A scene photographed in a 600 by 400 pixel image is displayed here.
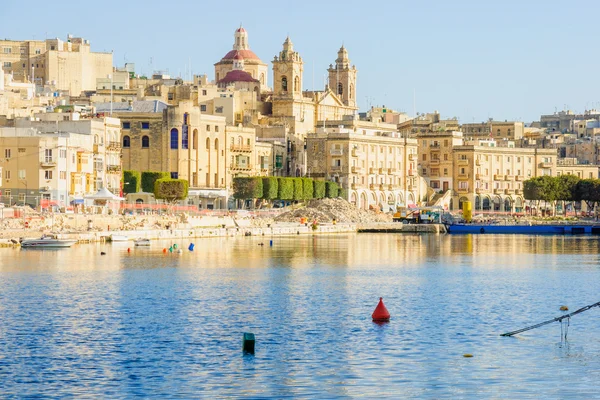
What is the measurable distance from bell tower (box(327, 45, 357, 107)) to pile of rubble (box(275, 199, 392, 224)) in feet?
118

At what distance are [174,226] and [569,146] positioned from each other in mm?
102158

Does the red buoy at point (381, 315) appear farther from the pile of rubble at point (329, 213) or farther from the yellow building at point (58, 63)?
the yellow building at point (58, 63)

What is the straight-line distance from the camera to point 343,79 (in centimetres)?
16500

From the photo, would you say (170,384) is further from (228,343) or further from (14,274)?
(14,274)

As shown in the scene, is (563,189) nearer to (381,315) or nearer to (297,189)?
(297,189)

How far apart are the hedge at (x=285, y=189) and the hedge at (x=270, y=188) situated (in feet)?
2.35

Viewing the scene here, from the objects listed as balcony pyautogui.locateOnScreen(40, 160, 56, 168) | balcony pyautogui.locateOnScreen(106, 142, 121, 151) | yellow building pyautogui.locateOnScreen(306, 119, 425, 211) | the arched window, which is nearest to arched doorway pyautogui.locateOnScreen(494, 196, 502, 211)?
yellow building pyautogui.locateOnScreen(306, 119, 425, 211)

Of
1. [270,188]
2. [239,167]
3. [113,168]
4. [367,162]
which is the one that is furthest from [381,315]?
[367,162]

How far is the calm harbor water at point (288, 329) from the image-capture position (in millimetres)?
31219

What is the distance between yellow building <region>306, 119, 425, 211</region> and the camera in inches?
5561

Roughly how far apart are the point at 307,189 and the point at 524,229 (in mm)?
20594

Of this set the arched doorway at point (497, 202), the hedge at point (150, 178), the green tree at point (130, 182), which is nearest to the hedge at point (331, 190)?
the hedge at point (150, 178)

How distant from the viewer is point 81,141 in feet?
334

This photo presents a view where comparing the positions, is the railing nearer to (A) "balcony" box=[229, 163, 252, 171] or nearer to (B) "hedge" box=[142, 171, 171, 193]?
(B) "hedge" box=[142, 171, 171, 193]
